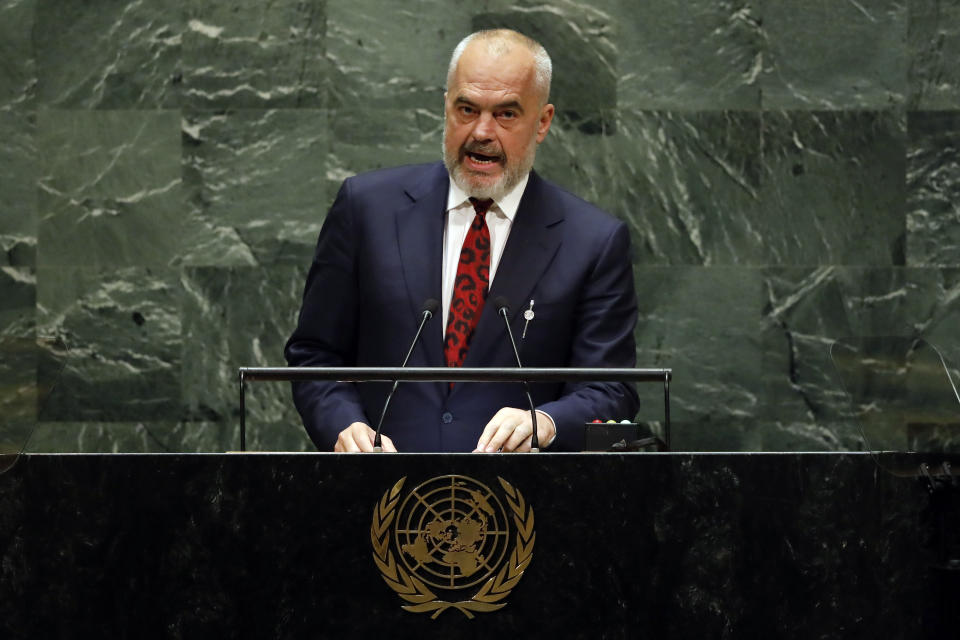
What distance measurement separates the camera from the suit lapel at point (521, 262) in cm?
353

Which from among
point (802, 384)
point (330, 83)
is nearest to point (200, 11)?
point (330, 83)

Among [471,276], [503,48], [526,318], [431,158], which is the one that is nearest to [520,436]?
[526,318]

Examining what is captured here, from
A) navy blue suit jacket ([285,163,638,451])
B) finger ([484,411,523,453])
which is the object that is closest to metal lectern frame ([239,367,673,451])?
finger ([484,411,523,453])

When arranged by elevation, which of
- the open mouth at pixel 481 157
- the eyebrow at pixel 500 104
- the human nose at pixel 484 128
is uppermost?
the eyebrow at pixel 500 104

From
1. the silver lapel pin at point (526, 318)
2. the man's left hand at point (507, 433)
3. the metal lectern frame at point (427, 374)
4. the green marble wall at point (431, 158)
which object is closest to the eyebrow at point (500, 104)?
the silver lapel pin at point (526, 318)

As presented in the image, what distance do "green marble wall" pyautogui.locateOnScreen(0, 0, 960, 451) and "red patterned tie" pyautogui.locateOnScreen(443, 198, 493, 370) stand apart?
1.66 meters

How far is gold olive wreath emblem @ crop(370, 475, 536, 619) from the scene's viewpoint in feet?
7.88

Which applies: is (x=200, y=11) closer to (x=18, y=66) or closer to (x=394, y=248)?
(x=18, y=66)

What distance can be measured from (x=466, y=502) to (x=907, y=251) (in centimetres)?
353

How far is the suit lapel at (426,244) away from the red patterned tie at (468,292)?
4 centimetres

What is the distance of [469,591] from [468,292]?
1.37 meters

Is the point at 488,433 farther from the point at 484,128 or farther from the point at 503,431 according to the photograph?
the point at 484,128

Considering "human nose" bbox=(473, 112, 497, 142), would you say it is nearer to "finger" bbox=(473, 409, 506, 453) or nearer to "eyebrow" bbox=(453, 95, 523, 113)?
"eyebrow" bbox=(453, 95, 523, 113)

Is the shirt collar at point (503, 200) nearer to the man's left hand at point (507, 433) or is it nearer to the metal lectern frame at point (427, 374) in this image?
the man's left hand at point (507, 433)
